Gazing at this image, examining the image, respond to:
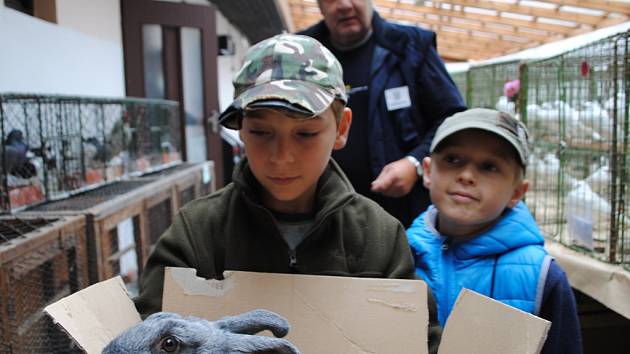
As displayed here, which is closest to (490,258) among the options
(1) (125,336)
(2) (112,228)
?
(1) (125,336)

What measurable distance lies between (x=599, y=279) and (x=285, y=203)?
1351 millimetres

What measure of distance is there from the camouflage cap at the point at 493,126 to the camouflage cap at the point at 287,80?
0.44m

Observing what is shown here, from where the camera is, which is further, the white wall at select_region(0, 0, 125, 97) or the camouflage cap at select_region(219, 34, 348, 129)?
the white wall at select_region(0, 0, 125, 97)

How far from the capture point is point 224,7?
6.59 meters

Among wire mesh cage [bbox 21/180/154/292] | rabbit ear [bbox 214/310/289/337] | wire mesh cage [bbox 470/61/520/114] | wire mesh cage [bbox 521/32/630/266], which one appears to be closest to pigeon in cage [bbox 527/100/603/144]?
wire mesh cage [bbox 521/32/630/266]

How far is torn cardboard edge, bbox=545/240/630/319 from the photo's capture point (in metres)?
1.71

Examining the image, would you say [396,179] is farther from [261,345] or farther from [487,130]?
[261,345]

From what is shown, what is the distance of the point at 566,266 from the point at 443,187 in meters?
1.01

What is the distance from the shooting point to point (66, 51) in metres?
2.93

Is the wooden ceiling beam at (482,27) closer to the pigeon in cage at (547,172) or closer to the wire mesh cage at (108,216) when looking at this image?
the pigeon in cage at (547,172)

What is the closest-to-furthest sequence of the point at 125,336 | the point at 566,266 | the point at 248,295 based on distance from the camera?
1. the point at 125,336
2. the point at 248,295
3. the point at 566,266

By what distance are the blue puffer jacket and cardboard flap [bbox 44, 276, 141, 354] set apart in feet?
2.49

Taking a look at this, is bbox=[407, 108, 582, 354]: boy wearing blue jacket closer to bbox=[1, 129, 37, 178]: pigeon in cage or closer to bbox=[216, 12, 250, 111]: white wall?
bbox=[1, 129, 37, 178]: pigeon in cage

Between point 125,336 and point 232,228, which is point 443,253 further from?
point 125,336
